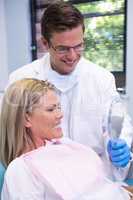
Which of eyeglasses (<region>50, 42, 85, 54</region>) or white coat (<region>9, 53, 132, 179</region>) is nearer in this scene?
eyeglasses (<region>50, 42, 85, 54</region>)

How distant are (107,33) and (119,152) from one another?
8.60 feet

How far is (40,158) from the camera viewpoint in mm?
1149

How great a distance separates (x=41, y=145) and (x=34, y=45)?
3024 mm

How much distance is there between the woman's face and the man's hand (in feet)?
0.70

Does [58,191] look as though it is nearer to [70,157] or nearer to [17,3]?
[70,157]

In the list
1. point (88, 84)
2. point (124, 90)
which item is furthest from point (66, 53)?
point (124, 90)

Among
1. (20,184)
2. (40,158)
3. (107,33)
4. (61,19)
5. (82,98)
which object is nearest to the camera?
(20,184)

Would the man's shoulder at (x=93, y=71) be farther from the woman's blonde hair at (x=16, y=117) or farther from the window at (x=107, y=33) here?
the window at (x=107, y=33)

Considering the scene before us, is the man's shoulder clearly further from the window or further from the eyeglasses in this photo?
the window

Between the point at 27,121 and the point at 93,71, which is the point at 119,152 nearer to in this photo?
the point at 27,121

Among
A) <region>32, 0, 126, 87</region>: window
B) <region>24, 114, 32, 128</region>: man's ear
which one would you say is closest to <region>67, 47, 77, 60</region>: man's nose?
<region>24, 114, 32, 128</region>: man's ear

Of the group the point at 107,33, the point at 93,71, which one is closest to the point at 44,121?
the point at 93,71

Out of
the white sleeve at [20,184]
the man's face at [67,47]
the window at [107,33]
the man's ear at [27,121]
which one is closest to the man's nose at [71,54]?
the man's face at [67,47]

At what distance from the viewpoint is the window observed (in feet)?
11.5
